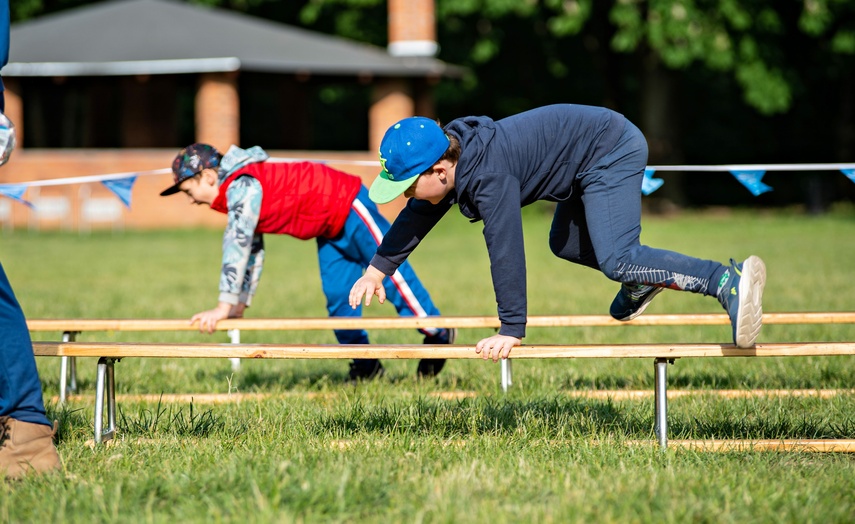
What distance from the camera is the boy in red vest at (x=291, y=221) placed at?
5.50 meters

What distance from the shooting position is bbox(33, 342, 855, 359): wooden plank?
4117 millimetres

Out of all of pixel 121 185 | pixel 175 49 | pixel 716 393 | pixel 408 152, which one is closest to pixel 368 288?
pixel 408 152

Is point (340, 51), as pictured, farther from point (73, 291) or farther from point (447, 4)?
point (73, 291)

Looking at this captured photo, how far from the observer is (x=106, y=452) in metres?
4.29

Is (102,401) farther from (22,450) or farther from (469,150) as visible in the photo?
(469,150)

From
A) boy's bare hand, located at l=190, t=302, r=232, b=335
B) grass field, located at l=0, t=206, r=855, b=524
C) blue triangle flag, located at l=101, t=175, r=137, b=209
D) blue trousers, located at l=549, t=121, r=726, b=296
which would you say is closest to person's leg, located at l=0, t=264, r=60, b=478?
grass field, located at l=0, t=206, r=855, b=524

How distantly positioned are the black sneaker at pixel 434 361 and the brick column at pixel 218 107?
66.0ft

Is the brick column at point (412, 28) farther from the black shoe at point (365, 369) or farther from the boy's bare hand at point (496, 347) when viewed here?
the boy's bare hand at point (496, 347)

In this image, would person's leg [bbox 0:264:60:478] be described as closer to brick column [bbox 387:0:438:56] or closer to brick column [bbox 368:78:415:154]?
brick column [bbox 368:78:415:154]

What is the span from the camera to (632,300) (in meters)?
4.71

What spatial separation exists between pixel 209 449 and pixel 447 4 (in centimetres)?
2549

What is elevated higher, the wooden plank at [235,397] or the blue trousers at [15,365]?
the blue trousers at [15,365]

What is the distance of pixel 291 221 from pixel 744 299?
2.82m

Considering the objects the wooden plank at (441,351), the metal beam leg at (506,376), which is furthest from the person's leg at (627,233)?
the metal beam leg at (506,376)
